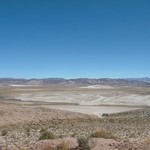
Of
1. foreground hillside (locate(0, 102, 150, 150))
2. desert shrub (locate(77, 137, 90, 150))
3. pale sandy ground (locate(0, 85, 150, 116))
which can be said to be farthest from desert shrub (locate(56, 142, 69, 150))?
pale sandy ground (locate(0, 85, 150, 116))

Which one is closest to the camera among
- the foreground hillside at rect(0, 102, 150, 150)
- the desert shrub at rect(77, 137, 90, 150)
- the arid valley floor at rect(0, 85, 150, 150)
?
the desert shrub at rect(77, 137, 90, 150)

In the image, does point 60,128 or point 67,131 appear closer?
point 67,131

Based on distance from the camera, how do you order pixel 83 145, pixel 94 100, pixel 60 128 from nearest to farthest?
pixel 83 145 < pixel 60 128 < pixel 94 100

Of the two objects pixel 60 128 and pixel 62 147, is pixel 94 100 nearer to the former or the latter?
pixel 60 128

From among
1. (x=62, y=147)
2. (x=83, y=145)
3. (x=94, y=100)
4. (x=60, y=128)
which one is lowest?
(x=60, y=128)

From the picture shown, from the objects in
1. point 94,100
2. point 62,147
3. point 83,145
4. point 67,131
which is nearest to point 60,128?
point 67,131

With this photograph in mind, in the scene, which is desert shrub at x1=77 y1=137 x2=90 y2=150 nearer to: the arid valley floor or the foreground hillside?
the arid valley floor

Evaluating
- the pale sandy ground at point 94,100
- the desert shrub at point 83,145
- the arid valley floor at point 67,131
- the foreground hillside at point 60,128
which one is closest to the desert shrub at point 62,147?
the arid valley floor at point 67,131

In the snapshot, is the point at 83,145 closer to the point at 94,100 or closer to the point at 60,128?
the point at 60,128

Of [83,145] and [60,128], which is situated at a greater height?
[83,145]

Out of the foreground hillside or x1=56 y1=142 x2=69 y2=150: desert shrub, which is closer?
x1=56 y1=142 x2=69 y2=150: desert shrub

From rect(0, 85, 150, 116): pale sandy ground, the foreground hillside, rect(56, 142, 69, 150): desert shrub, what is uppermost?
rect(0, 85, 150, 116): pale sandy ground

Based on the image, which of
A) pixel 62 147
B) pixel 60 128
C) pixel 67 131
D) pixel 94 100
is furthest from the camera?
pixel 94 100
